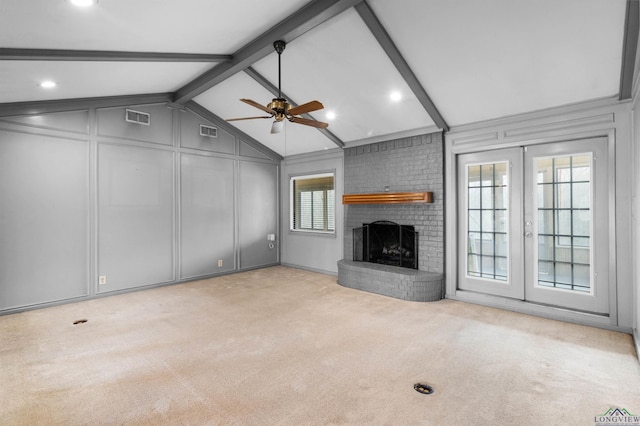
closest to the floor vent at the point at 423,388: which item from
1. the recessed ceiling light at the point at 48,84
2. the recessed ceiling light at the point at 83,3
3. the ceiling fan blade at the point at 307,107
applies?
the ceiling fan blade at the point at 307,107

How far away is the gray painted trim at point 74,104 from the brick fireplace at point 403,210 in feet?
11.8

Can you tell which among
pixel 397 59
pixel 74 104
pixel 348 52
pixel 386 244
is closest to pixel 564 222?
pixel 386 244

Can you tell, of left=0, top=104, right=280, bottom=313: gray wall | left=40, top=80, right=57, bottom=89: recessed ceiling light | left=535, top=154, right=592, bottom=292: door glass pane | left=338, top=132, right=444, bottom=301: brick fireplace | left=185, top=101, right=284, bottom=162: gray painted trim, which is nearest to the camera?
left=40, top=80, right=57, bottom=89: recessed ceiling light

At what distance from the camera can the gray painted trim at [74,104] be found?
13.2 ft

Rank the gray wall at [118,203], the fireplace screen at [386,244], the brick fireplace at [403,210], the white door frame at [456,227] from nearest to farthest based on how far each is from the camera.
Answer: the white door frame at [456,227], the gray wall at [118,203], the brick fireplace at [403,210], the fireplace screen at [386,244]

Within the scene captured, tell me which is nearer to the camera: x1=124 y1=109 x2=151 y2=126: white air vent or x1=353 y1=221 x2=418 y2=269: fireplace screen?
x1=124 y1=109 x2=151 y2=126: white air vent

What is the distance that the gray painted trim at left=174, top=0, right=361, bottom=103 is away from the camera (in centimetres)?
305

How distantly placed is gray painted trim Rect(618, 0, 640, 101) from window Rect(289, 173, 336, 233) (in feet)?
14.4

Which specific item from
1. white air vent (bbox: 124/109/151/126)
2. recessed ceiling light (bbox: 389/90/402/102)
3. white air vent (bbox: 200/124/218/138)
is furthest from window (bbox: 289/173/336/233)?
white air vent (bbox: 124/109/151/126)

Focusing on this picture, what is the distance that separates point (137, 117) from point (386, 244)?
475 cm

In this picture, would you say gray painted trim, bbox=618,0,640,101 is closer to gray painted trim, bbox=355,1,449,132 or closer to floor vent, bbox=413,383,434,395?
gray painted trim, bbox=355,1,449,132

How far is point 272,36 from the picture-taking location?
3.58 metres

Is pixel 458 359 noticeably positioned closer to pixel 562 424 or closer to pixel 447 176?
pixel 562 424

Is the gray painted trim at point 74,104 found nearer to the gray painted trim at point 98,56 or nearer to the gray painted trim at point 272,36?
the gray painted trim at point 272,36
